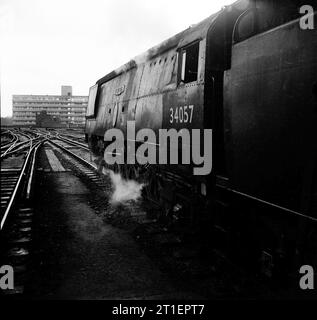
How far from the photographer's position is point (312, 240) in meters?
3.65

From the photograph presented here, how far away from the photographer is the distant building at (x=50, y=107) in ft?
555

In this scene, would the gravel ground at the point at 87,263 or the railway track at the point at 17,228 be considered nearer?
the gravel ground at the point at 87,263

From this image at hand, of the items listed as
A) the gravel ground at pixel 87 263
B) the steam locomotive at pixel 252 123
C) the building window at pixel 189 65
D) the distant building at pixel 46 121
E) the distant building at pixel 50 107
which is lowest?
the gravel ground at pixel 87 263

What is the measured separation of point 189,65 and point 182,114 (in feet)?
2.73

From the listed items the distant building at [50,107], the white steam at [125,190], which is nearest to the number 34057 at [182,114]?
the white steam at [125,190]

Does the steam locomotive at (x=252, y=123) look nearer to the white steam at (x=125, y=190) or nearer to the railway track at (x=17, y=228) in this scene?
the white steam at (x=125, y=190)

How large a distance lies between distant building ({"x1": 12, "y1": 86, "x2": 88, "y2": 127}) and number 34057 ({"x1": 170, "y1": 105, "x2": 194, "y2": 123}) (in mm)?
164594

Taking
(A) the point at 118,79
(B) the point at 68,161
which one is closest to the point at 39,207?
(A) the point at 118,79

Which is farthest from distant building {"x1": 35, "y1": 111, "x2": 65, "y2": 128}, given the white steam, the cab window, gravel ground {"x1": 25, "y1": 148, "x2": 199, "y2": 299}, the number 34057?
the number 34057

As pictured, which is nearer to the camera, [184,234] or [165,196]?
Result: [184,234]

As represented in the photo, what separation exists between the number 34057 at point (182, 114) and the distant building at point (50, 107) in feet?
540

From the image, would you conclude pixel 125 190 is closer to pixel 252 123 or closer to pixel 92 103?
pixel 92 103
